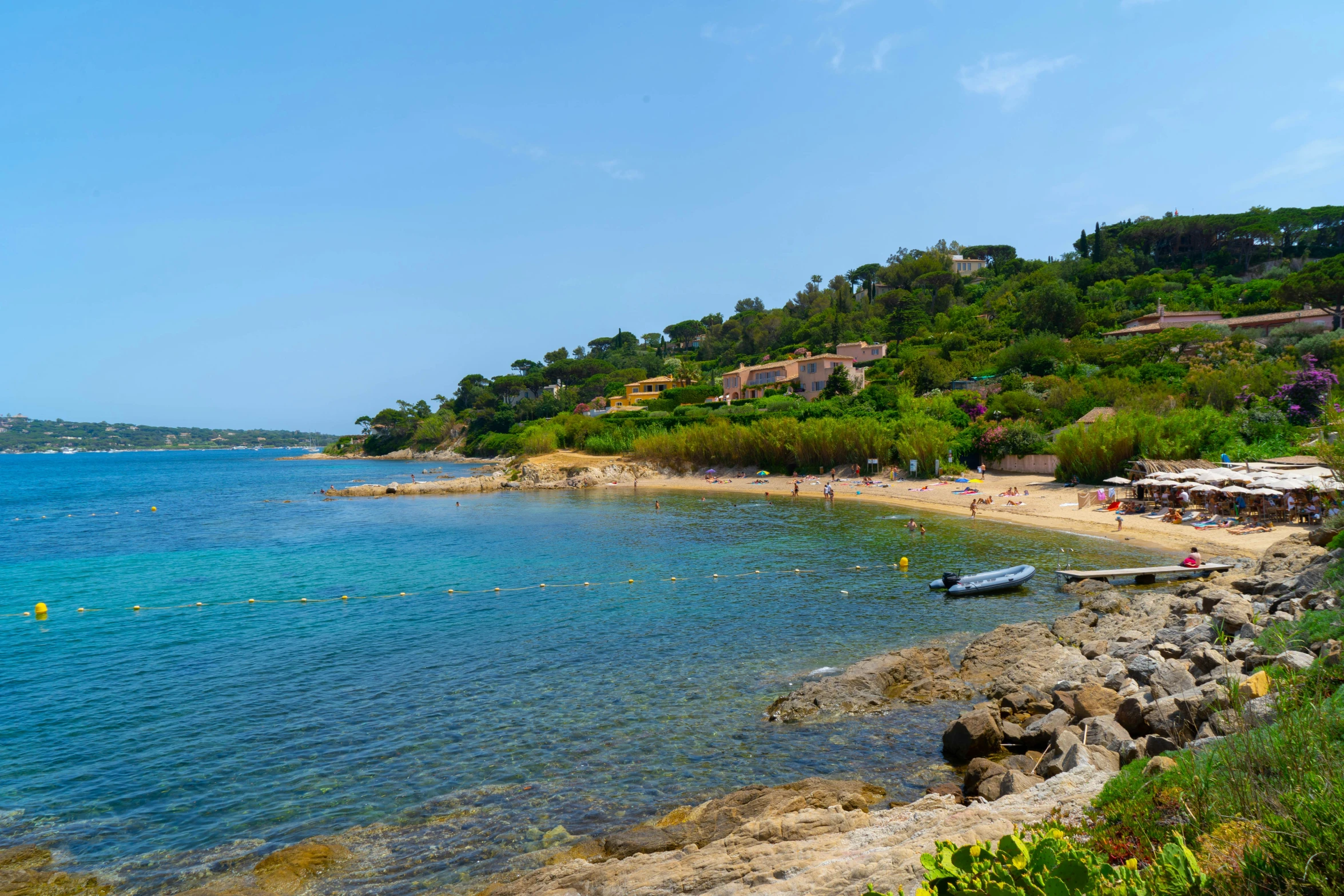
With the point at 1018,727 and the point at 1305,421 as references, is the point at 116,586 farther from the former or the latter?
the point at 1305,421

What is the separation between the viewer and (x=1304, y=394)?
1670 inches

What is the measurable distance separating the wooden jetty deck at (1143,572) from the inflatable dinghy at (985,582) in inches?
55.8

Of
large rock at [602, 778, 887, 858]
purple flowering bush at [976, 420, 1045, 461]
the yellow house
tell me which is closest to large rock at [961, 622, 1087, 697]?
large rock at [602, 778, 887, 858]

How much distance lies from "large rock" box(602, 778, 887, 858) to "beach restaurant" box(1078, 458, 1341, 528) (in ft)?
81.6

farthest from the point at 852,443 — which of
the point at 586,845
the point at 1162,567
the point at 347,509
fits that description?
the point at 586,845

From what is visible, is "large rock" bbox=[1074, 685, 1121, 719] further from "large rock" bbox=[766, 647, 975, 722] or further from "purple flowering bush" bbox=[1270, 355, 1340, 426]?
"purple flowering bush" bbox=[1270, 355, 1340, 426]

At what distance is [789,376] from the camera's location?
88.5m

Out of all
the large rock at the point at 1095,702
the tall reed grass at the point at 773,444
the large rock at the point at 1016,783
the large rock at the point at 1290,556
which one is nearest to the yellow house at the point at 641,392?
the tall reed grass at the point at 773,444

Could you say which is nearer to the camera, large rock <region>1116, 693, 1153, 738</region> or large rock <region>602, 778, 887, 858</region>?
large rock <region>602, 778, 887, 858</region>

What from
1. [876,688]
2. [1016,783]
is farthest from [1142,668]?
[1016,783]

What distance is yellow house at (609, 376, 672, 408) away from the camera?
103375mm

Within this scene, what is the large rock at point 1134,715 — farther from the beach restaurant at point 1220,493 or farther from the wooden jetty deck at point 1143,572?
the beach restaurant at point 1220,493

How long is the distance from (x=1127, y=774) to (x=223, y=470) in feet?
435

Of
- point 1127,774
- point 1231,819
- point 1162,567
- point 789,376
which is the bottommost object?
point 1162,567
